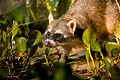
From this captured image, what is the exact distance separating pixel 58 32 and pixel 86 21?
1.55 feet

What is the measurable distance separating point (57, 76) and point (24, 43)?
5.69 feet

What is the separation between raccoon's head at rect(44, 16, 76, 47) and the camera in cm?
402

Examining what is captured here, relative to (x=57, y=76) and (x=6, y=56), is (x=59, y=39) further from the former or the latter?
(x=57, y=76)

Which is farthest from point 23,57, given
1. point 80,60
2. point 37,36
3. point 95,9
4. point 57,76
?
point 57,76

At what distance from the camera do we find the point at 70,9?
4508mm

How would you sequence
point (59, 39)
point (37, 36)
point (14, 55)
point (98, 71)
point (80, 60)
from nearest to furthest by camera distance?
point (98, 71) → point (37, 36) → point (14, 55) → point (80, 60) → point (59, 39)

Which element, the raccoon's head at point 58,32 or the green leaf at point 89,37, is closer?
the green leaf at point 89,37

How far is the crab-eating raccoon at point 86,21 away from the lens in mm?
4102

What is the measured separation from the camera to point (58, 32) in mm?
4109

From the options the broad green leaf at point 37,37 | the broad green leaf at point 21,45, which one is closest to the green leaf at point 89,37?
the broad green leaf at point 37,37

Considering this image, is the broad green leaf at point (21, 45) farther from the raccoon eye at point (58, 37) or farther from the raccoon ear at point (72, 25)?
the raccoon ear at point (72, 25)

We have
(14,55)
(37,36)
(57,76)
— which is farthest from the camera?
(14,55)

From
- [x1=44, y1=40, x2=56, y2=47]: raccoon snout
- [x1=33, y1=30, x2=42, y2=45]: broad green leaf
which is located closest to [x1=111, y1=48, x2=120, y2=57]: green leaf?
[x1=33, y1=30, x2=42, y2=45]: broad green leaf

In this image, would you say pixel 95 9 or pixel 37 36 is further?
pixel 95 9
